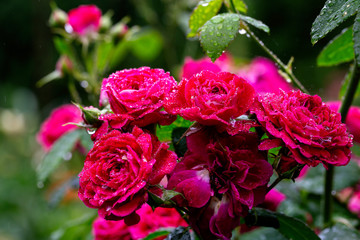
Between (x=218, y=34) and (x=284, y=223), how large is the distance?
0.26 metres

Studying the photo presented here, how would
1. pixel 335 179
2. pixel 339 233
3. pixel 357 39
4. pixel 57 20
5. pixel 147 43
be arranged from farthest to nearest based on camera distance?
pixel 147 43 < pixel 57 20 < pixel 335 179 < pixel 339 233 < pixel 357 39

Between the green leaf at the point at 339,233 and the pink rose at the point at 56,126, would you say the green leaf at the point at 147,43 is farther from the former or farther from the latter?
the green leaf at the point at 339,233

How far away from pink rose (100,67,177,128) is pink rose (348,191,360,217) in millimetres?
544

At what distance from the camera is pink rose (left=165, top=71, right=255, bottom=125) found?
466mm

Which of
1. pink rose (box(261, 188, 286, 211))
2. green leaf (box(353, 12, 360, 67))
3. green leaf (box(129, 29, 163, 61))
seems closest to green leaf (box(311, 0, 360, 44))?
green leaf (box(353, 12, 360, 67))

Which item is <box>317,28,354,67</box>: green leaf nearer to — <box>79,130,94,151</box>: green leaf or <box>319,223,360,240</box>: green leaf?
<box>319,223,360,240</box>: green leaf

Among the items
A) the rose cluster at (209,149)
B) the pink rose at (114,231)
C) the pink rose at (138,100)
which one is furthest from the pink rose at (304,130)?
the pink rose at (114,231)

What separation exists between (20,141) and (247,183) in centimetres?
243

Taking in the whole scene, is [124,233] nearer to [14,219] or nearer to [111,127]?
[111,127]

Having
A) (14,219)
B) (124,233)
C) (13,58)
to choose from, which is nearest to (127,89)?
(124,233)

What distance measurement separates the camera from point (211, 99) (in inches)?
18.7

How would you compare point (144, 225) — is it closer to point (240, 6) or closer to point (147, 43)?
point (240, 6)

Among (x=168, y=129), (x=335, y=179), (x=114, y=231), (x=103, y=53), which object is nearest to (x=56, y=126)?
(x=103, y=53)

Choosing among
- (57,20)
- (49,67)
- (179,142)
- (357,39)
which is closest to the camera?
(357,39)
